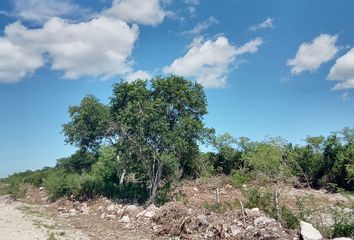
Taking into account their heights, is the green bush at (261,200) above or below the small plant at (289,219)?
above

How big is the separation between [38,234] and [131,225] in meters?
3.80

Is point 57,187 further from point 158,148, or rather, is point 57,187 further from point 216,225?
point 216,225

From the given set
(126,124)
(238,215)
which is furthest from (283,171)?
(126,124)

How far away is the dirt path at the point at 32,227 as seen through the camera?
15891 millimetres

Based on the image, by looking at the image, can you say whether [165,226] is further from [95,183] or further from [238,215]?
[95,183]

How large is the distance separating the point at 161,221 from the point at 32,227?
613 cm

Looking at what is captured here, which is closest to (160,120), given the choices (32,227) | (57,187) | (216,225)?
(32,227)

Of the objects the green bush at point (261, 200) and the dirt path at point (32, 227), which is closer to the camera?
the green bush at point (261, 200)

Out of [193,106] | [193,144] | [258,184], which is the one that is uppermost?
[193,106]

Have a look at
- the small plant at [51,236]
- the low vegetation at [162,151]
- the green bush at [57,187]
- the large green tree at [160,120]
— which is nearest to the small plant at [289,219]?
the low vegetation at [162,151]

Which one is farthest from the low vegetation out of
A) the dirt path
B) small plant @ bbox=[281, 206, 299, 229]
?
the dirt path

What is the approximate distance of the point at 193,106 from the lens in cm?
2342

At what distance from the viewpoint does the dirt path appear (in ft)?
52.1

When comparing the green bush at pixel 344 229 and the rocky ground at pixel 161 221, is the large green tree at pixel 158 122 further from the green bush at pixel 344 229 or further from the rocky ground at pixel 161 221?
the green bush at pixel 344 229
